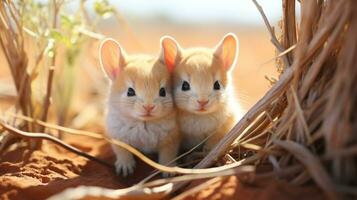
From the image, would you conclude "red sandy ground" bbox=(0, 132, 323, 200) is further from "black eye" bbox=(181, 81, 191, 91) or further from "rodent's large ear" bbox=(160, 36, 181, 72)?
"rodent's large ear" bbox=(160, 36, 181, 72)

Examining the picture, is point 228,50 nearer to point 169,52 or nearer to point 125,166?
point 169,52

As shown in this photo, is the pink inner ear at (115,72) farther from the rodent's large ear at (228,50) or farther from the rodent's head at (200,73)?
the rodent's large ear at (228,50)

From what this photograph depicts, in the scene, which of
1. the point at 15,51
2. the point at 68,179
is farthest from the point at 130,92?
the point at 15,51

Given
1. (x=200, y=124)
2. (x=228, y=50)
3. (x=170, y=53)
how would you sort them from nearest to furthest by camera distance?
(x=200, y=124) → (x=170, y=53) → (x=228, y=50)

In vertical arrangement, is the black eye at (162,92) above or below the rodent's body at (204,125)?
above

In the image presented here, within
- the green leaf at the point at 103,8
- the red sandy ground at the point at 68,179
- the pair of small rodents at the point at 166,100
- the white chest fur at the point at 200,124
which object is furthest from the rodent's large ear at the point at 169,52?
the red sandy ground at the point at 68,179

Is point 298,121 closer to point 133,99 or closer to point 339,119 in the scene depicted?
point 339,119

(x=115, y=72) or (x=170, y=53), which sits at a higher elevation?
(x=170, y=53)
